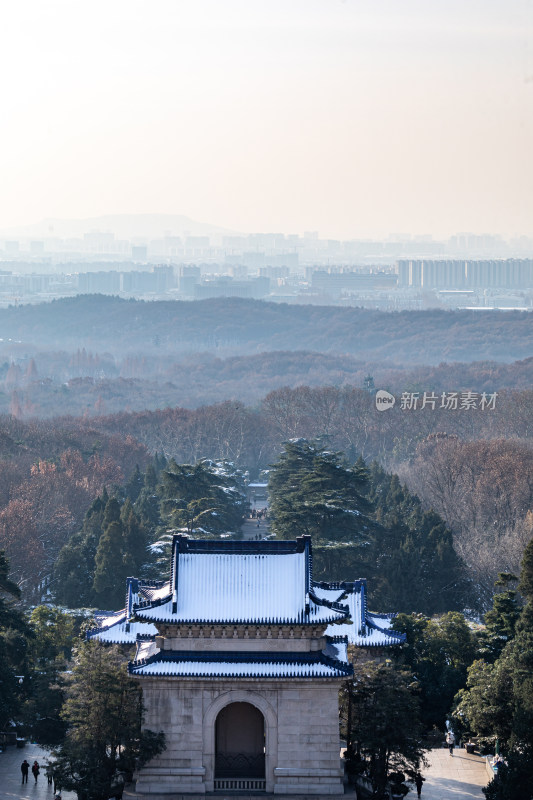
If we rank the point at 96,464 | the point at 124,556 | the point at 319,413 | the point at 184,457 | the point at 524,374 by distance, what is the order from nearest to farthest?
the point at 124,556, the point at 96,464, the point at 184,457, the point at 319,413, the point at 524,374

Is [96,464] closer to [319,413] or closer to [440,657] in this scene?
[319,413]

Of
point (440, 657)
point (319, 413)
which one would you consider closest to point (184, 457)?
point (319, 413)

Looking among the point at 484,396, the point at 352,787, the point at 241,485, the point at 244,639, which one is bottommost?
the point at 352,787

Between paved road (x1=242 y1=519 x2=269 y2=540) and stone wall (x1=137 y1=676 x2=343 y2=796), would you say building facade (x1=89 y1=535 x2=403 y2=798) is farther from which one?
paved road (x1=242 y1=519 x2=269 y2=540)

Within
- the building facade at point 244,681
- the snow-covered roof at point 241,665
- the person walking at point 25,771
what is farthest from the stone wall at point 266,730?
the person walking at point 25,771

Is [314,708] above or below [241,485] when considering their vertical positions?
below

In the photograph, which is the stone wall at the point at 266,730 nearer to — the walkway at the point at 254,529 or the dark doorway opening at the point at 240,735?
the dark doorway opening at the point at 240,735
